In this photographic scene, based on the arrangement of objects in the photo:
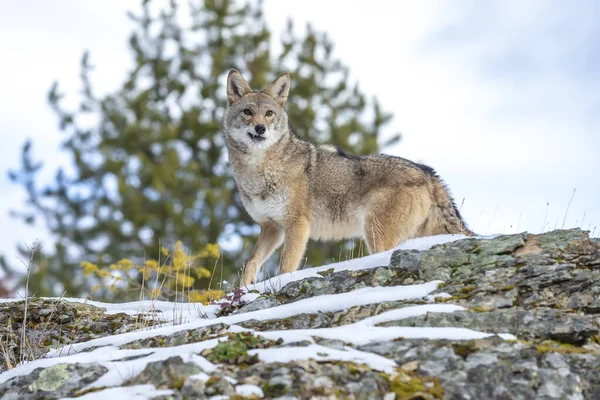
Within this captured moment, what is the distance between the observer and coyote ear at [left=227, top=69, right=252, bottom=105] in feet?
32.6

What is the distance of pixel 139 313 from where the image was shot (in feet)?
23.1

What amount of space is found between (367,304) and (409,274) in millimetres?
638

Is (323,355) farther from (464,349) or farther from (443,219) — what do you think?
(443,219)

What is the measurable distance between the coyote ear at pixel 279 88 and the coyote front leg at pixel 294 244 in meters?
1.92

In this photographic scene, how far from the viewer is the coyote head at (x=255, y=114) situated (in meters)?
9.33

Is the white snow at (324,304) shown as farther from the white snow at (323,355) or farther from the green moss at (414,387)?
the green moss at (414,387)

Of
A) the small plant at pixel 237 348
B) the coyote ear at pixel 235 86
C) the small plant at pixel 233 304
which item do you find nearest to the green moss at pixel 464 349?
the small plant at pixel 237 348

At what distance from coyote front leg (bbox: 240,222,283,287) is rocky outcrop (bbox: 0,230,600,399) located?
308 centimetres

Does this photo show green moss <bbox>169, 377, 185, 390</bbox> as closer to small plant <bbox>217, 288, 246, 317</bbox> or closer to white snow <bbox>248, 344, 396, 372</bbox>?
white snow <bbox>248, 344, 396, 372</bbox>

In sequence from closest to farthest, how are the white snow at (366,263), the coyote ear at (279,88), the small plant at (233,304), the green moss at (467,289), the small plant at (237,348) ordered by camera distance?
the small plant at (237,348)
the green moss at (467,289)
the small plant at (233,304)
the white snow at (366,263)
the coyote ear at (279,88)

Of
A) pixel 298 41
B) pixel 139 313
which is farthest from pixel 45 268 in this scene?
pixel 139 313

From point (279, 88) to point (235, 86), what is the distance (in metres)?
0.62

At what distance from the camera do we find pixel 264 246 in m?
9.42

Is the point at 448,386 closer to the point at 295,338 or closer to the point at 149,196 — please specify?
the point at 295,338
